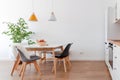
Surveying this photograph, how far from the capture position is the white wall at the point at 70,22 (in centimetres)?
662

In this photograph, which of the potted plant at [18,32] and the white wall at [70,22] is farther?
the white wall at [70,22]

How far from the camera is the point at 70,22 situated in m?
6.72

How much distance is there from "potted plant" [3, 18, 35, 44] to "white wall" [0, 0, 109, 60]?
29 centimetres

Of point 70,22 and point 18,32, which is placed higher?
point 70,22

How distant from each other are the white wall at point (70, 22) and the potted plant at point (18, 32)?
292 millimetres

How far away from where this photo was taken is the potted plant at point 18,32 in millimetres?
6285

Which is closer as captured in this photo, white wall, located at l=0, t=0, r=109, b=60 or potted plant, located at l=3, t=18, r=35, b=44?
potted plant, located at l=3, t=18, r=35, b=44

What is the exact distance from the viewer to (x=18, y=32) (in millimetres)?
6277

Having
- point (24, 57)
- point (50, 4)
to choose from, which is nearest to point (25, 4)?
point (50, 4)

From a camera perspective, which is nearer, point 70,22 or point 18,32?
point 18,32

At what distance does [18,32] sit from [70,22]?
190cm

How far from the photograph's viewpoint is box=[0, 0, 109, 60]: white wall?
662cm

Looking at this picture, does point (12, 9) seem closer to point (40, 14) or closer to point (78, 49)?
point (40, 14)

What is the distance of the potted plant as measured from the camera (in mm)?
6285
